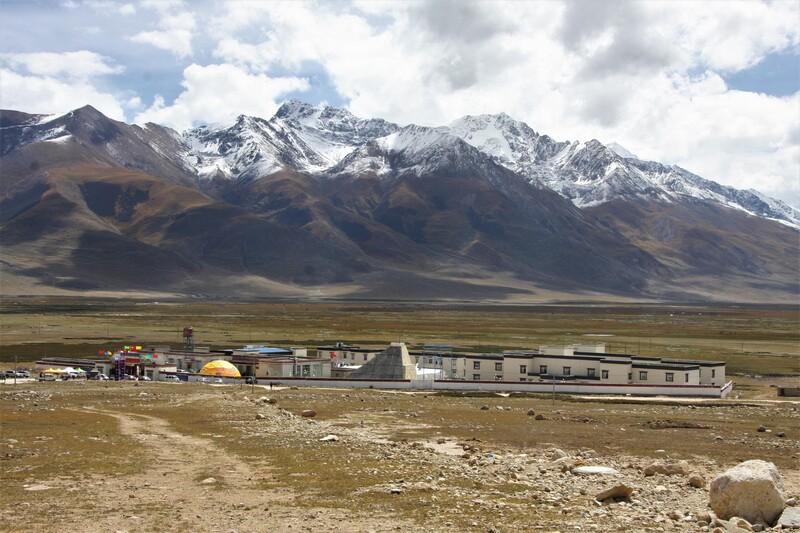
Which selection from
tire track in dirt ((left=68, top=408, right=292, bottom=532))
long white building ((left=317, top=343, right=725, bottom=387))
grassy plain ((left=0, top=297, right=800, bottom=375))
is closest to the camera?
tire track in dirt ((left=68, top=408, right=292, bottom=532))

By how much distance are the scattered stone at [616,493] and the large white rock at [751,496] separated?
262 centimetres

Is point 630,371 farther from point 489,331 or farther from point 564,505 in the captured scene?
point 489,331

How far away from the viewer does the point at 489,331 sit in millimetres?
162375

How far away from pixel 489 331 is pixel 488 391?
8533 cm

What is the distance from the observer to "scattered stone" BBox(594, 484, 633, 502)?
26.0m

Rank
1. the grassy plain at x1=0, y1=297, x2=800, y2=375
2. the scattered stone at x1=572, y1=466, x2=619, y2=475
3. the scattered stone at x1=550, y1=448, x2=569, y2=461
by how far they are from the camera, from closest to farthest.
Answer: the scattered stone at x1=572, y1=466, x2=619, y2=475 → the scattered stone at x1=550, y1=448, x2=569, y2=461 → the grassy plain at x1=0, y1=297, x2=800, y2=375

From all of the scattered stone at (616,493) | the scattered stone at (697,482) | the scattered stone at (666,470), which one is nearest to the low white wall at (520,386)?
the scattered stone at (666,470)

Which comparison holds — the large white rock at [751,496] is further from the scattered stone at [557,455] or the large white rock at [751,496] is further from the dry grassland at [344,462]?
the scattered stone at [557,455]

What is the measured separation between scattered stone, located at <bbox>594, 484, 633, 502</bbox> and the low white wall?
168 feet

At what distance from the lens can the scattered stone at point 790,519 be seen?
23.3m

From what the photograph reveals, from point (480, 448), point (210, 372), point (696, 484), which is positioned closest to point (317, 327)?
point (210, 372)

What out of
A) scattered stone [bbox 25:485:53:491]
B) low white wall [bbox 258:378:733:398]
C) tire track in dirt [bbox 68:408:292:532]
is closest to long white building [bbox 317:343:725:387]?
low white wall [bbox 258:378:733:398]

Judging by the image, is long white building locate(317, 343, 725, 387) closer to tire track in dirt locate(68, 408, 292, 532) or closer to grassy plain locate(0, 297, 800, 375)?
grassy plain locate(0, 297, 800, 375)

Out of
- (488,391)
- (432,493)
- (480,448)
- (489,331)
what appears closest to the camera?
(432,493)
